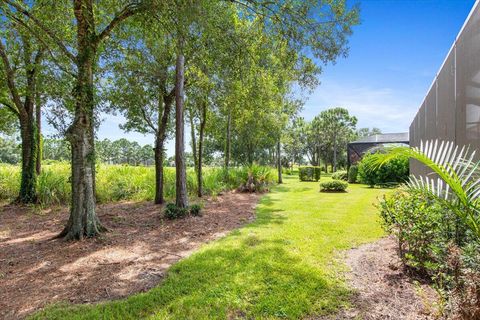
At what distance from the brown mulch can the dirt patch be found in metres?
2.36

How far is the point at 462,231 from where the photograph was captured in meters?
2.69

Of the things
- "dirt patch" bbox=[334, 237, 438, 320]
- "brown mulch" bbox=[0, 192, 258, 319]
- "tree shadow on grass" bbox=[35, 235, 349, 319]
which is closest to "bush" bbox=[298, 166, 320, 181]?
"brown mulch" bbox=[0, 192, 258, 319]

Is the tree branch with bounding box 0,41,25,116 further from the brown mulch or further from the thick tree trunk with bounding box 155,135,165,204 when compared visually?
the thick tree trunk with bounding box 155,135,165,204

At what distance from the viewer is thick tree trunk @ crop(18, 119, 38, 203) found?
27.0 feet

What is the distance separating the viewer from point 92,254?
414 cm

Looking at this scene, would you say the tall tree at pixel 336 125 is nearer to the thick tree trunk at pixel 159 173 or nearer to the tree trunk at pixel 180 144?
the thick tree trunk at pixel 159 173

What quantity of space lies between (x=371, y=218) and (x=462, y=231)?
410 cm

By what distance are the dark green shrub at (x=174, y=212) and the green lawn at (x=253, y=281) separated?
5.72ft

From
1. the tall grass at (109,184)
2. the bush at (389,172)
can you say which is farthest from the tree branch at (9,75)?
the bush at (389,172)

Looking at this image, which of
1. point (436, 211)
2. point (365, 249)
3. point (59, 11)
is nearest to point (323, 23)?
point (436, 211)

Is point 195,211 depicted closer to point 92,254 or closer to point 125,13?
point 92,254

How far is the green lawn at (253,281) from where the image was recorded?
8.43 feet

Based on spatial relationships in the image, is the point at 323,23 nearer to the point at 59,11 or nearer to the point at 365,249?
the point at 365,249

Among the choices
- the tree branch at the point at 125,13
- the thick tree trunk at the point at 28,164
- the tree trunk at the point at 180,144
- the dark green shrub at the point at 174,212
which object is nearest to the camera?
the tree branch at the point at 125,13
